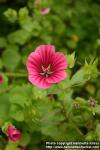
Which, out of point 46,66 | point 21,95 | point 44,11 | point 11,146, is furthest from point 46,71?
point 44,11

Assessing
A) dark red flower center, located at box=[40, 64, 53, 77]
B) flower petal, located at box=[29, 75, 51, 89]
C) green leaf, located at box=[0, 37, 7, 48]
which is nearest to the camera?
flower petal, located at box=[29, 75, 51, 89]

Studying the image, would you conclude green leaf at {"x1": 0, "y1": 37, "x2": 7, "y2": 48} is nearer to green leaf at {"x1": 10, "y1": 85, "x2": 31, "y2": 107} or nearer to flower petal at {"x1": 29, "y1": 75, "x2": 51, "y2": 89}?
green leaf at {"x1": 10, "y1": 85, "x2": 31, "y2": 107}

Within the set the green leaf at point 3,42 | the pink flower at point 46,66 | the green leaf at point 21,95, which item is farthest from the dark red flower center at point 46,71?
the green leaf at point 3,42

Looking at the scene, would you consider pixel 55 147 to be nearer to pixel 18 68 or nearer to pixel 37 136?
pixel 37 136

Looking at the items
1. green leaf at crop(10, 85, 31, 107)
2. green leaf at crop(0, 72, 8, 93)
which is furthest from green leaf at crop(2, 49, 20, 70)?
green leaf at crop(10, 85, 31, 107)

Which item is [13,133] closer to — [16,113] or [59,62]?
[16,113]

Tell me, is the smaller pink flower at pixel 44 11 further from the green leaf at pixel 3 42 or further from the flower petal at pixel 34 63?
the flower petal at pixel 34 63

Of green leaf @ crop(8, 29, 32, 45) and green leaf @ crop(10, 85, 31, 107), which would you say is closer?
green leaf @ crop(10, 85, 31, 107)
